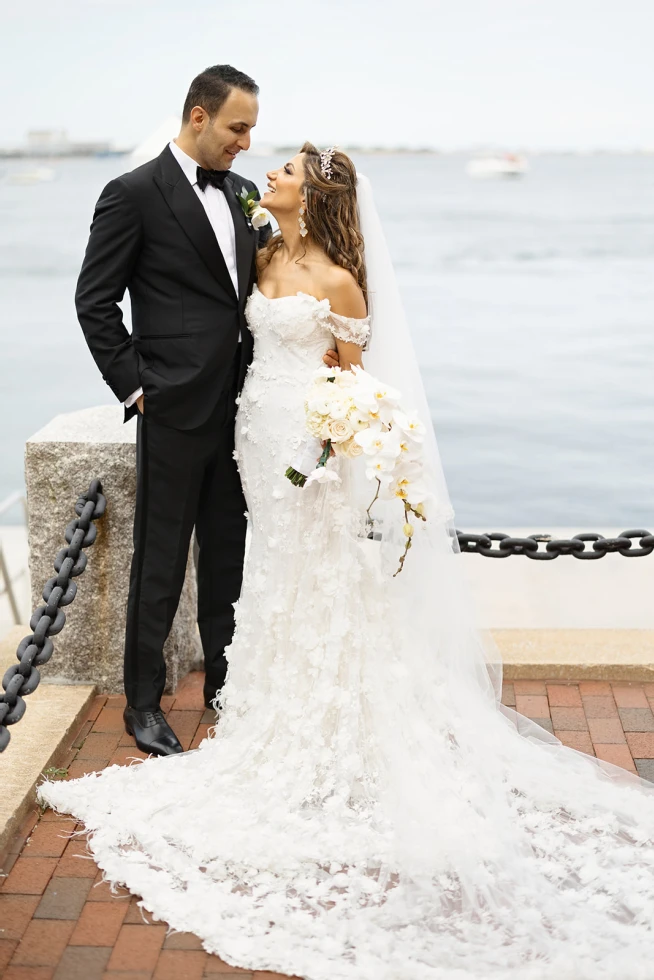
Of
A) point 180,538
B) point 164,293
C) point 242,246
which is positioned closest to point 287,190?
point 242,246

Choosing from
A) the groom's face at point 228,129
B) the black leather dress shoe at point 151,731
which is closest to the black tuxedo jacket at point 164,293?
the groom's face at point 228,129

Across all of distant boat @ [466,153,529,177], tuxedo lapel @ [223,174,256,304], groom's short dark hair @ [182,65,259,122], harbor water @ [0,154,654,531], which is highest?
groom's short dark hair @ [182,65,259,122]

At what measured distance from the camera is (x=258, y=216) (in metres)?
3.54

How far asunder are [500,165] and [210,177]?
5883 cm

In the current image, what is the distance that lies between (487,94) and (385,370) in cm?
5217

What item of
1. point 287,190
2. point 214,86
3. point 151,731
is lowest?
point 151,731

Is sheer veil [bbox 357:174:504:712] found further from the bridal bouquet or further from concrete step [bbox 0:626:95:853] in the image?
concrete step [bbox 0:626:95:853]

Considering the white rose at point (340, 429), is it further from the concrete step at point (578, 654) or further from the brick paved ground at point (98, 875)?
the concrete step at point (578, 654)

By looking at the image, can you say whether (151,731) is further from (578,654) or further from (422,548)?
(578,654)

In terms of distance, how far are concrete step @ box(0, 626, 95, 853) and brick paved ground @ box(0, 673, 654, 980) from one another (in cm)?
6

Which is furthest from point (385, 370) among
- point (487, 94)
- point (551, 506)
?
point (487, 94)

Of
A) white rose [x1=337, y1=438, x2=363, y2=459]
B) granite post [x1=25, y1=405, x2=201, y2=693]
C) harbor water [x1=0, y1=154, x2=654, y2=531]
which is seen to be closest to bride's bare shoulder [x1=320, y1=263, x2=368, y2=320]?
white rose [x1=337, y1=438, x2=363, y2=459]

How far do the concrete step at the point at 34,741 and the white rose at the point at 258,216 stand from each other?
1675 mm

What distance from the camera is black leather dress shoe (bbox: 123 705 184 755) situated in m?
3.60
